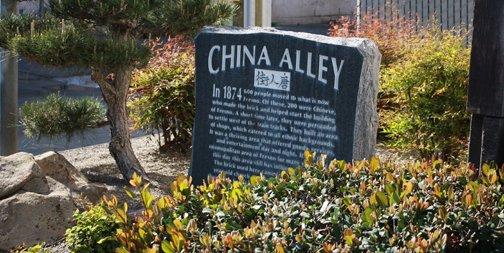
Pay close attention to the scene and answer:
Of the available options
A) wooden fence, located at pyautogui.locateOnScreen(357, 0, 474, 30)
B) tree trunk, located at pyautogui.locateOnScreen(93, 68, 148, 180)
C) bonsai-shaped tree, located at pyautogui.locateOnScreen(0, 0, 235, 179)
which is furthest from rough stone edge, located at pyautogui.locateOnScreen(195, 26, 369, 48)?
wooden fence, located at pyautogui.locateOnScreen(357, 0, 474, 30)

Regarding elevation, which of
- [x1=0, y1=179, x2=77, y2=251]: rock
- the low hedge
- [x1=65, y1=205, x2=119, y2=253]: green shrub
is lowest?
[x1=0, y1=179, x2=77, y2=251]: rock

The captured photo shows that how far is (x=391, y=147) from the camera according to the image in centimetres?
977

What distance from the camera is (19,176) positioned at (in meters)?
6.72

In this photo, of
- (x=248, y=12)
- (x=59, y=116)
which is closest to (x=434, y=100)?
(x=248, y=12)

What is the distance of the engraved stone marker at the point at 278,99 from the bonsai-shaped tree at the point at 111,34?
75 cm

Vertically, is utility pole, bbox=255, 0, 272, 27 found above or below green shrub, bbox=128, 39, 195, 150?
above

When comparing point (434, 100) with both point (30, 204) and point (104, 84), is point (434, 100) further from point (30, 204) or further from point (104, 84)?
point (30, 204)

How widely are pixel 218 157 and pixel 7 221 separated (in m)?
1.57

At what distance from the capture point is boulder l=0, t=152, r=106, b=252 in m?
6.49

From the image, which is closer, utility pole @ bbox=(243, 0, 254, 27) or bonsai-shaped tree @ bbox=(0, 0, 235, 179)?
bonsai-shaped tree @ bbox=(0, 0, 235, 179)

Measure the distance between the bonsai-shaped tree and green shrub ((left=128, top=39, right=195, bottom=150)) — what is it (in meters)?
1.23

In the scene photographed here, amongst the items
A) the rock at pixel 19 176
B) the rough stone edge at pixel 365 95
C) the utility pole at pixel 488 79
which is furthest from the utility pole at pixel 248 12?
the utility pole at pixel 488 79

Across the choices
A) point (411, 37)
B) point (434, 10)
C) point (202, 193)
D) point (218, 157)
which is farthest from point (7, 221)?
point (434, 10)

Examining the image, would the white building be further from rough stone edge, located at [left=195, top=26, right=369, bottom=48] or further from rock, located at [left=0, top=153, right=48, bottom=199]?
rock, located at [left=0, top=153, right=48, bottom=199]
